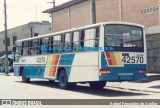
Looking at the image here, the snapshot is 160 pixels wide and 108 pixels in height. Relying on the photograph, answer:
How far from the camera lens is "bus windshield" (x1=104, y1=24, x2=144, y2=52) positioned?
16.7 m

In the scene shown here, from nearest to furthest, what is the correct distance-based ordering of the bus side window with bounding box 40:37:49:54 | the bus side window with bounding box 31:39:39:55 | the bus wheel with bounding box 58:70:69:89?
the bus wheel with bounding box 58:70:69:89
the bus side window with bounding box 40:37:49:54
the bus side window with bounding box 31:39:39:55

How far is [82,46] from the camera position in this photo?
17.9m

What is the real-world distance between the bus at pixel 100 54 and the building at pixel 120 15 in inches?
214

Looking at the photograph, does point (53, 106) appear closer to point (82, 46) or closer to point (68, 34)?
point (82, 46)

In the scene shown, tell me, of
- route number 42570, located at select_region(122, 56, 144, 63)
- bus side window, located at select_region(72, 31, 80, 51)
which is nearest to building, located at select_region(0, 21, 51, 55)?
bus side window, located at select_region(72, 31, 80, 51)

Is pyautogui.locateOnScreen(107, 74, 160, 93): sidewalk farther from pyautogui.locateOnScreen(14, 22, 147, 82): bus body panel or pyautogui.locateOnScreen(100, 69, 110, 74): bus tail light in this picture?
pyautogui.locateOnScreen(100, 69, 110, 74): bus tail light

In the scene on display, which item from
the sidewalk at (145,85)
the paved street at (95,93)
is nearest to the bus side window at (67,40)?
the paved street at (95,93)

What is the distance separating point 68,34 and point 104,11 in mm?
15238

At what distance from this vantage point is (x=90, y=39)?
17.2 m

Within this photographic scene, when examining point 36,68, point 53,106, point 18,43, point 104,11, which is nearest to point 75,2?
point 104,11

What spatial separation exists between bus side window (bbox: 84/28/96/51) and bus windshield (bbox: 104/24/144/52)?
666mm

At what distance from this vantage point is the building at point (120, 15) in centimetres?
2550

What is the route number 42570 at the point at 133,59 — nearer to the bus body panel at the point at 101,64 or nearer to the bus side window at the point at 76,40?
the bus body panel at the point at 101,64

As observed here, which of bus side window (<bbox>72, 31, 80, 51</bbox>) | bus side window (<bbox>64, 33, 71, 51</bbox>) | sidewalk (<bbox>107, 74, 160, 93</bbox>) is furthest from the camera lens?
bus side window (<bbox>64, 33, 71, 51</bbox>)
